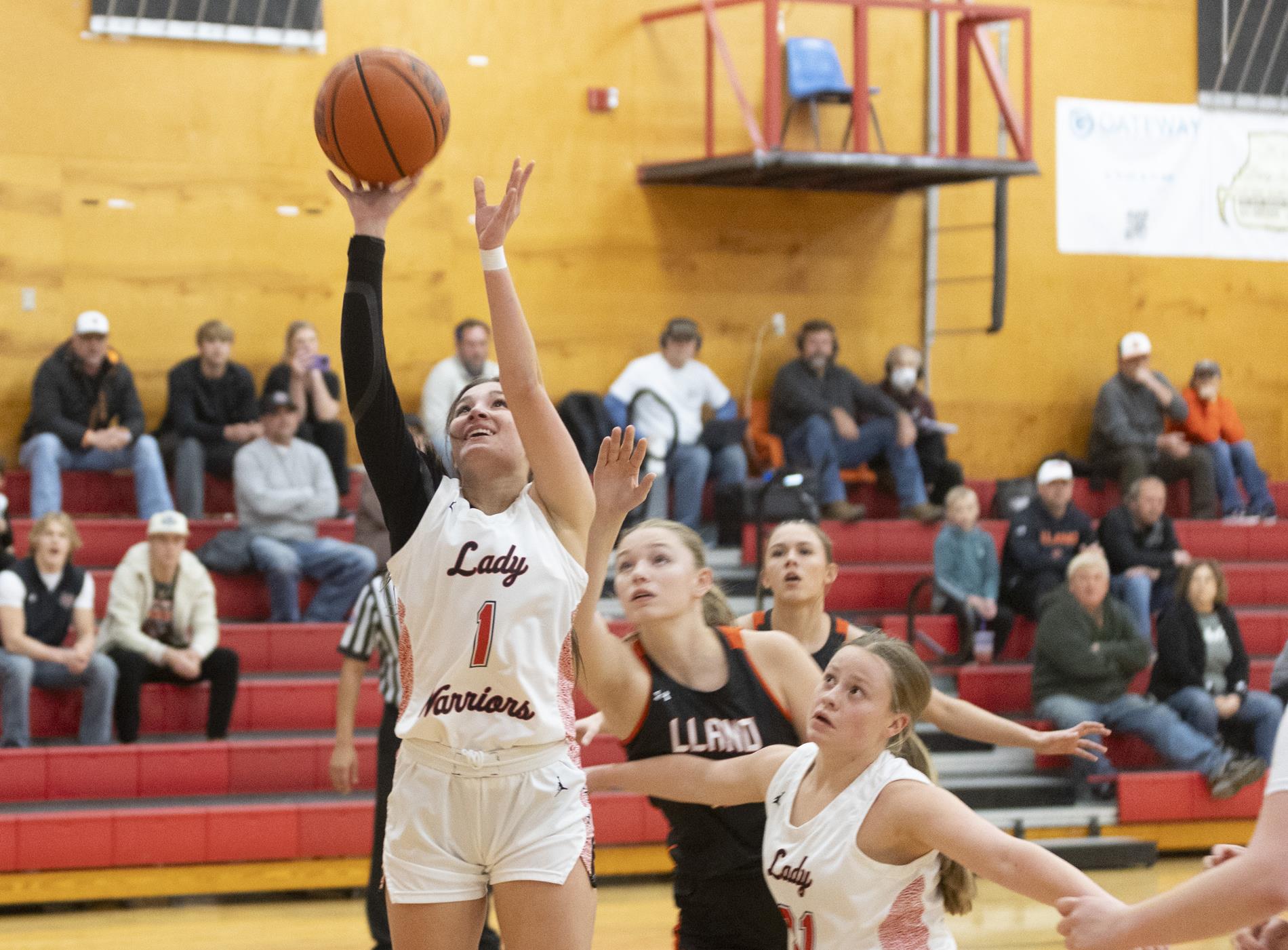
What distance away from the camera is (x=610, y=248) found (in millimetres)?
10883

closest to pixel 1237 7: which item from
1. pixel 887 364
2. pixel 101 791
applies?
pixel 887 364

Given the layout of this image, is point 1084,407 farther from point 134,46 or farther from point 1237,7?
point 134,46

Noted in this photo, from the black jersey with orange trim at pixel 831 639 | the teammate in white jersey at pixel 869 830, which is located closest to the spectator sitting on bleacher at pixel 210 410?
the black jersey with orange trim at pixel 831 639

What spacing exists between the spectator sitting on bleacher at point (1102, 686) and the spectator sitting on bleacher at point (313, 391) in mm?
3931

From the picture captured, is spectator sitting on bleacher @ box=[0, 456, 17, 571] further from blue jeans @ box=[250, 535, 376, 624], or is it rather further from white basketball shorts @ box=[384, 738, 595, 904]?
white basketball shorts @ box=[384, 738, 595, 904]

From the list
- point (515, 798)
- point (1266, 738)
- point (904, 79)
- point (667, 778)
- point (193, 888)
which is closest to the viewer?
point (515, 798)

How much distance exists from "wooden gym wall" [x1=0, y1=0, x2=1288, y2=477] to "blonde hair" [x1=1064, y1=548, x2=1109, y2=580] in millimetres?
3161

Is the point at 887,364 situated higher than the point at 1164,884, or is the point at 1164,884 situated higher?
the point at 887,364

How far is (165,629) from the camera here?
7.57m

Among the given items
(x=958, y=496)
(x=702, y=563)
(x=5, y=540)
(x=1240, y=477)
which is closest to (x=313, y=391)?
(x=5, y=540)

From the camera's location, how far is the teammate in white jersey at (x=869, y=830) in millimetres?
2699

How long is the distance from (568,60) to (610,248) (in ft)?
4.11

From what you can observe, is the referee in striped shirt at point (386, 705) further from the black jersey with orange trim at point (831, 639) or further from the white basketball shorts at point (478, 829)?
the white basketball shorts at point (478, 829)

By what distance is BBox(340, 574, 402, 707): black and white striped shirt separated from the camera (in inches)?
220
